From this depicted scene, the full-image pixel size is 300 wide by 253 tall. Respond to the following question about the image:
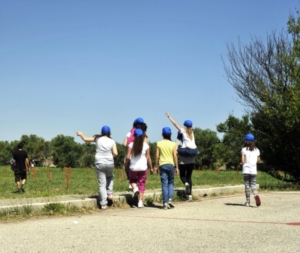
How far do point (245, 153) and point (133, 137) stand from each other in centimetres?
270

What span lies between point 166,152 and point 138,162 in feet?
2.19

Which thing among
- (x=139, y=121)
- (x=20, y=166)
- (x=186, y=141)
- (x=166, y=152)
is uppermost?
(x=139, y=121)

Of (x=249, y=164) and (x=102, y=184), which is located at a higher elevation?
(x=249, y=164)

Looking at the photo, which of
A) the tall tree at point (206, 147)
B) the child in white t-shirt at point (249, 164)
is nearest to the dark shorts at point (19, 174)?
the child in white t-shirt at point (249, 164)

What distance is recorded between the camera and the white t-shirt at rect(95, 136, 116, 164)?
33.0ft

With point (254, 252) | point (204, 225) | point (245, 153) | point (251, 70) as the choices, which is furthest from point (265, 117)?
point (254, 252)

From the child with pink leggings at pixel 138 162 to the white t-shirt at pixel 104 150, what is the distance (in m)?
0.48

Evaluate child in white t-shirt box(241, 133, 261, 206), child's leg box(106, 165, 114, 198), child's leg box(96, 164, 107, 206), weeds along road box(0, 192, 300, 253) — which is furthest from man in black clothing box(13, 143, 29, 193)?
child in white t-shirt box(241, 133, 261, 206)

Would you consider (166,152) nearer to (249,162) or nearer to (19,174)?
(249,162)

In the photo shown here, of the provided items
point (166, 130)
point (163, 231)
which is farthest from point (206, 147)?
point (163, 231)

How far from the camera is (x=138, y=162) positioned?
10.3 m

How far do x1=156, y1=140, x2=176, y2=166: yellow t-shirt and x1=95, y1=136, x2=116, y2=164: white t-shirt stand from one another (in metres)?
1.12

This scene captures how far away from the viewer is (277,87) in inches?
750

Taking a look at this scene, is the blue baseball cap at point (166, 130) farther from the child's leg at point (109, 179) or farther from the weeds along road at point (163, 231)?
the weeds along road at point (163, 231)
